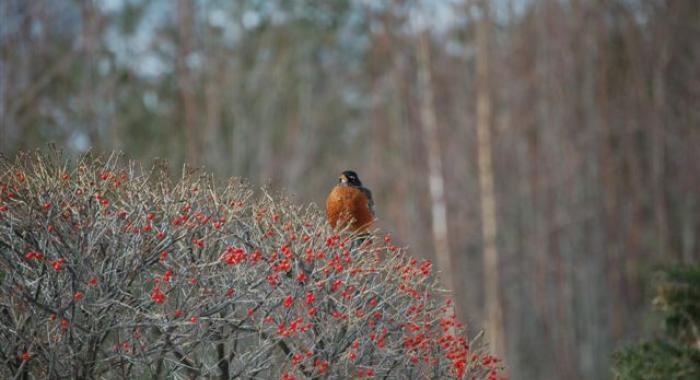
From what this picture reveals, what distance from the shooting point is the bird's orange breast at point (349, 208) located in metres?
7.49

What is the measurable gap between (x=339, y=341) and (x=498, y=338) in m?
12.9

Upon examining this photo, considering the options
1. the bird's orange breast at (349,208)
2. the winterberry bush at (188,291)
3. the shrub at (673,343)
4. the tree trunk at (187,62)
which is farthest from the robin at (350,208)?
the tree trunk at (187,62)

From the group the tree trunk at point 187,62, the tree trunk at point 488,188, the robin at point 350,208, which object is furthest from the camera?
the tree trunk at point 187,62

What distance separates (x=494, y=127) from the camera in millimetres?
20922

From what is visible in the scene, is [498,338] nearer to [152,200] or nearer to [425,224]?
[425,224]

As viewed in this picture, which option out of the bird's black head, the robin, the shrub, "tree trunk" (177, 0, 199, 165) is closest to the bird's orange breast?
the robin

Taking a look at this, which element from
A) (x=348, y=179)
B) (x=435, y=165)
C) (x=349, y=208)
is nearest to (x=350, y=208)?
(x=349, y=208)

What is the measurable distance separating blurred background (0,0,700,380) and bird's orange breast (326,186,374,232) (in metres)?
11.2

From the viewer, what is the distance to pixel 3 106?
17781 millimetres

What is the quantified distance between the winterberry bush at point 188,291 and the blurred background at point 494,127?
480 inches

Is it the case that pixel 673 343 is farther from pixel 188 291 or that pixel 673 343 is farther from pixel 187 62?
pixel 187 62

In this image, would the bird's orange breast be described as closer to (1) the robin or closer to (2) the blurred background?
(1) the robin

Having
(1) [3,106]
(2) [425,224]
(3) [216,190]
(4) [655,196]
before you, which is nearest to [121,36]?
(1) [3,106]

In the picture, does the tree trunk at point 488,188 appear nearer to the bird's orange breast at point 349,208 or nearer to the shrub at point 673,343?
the shrub at point 673,343
